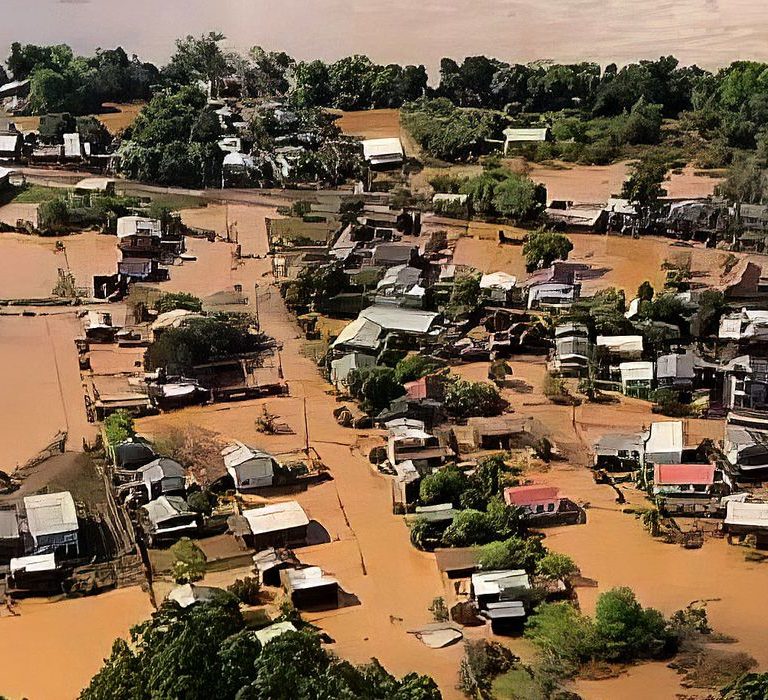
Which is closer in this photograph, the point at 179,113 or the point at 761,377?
the point at 761,377

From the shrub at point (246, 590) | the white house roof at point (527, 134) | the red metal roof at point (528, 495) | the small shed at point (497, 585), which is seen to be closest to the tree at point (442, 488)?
the red metal roof at point (528, 495)

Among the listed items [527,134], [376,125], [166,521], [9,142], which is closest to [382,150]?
[376,125]

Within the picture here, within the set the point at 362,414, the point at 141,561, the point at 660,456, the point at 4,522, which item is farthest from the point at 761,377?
the point at 4,522

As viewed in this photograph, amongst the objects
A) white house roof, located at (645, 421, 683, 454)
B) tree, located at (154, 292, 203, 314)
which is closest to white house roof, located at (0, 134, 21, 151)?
tree, located at (154, 292, 203, 314)

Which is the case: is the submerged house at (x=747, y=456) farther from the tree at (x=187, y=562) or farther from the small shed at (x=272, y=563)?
the tree at (x=187, y=562)

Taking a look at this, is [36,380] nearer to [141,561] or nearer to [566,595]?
[141,561]

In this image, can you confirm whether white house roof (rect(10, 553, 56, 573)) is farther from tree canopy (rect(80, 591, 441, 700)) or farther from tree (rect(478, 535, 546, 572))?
tree (rect(478, 535, 546, 572))
